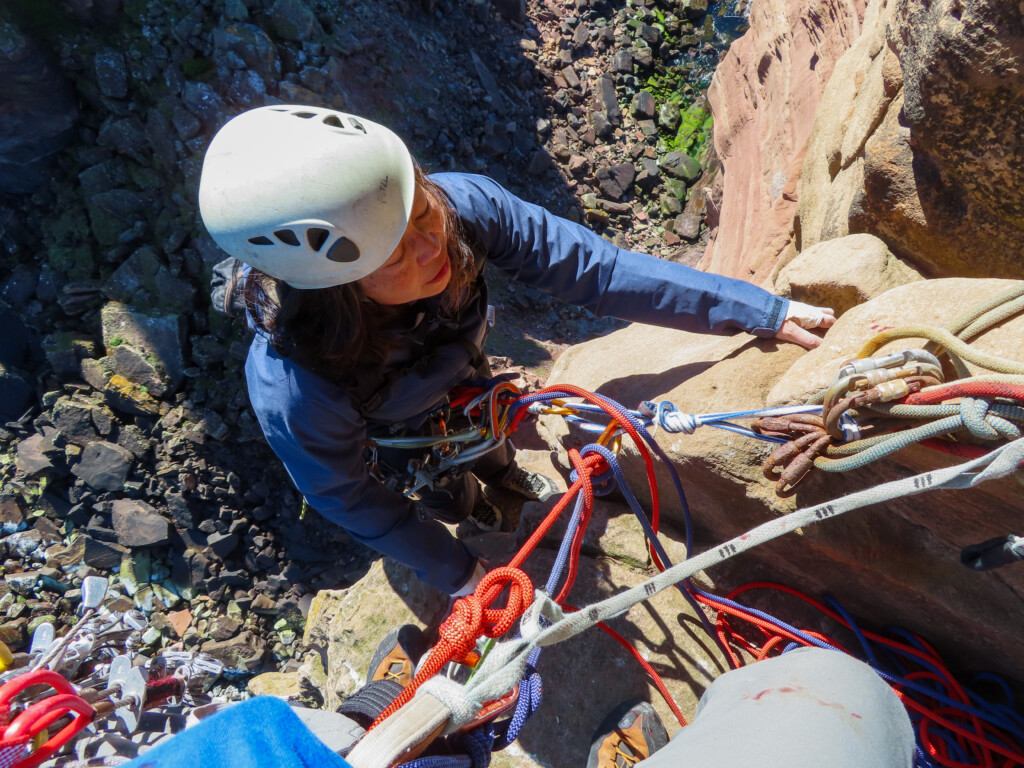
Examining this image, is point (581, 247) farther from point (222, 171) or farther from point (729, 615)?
point (729, 615)

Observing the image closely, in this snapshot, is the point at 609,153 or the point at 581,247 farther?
the point at 609,153

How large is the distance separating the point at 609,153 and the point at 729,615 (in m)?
4.93

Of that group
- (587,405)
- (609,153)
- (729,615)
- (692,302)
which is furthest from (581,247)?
(609,153)

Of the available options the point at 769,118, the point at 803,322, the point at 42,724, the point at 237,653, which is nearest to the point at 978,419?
the point at 803,322

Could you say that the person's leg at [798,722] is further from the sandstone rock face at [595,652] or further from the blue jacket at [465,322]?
the blue jacket at [465,322]

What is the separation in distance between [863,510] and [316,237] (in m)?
1.68

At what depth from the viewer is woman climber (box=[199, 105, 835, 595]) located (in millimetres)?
1395

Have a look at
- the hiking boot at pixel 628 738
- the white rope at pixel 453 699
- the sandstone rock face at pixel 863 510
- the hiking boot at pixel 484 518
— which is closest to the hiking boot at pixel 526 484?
the hiking boot at pixel 484 518

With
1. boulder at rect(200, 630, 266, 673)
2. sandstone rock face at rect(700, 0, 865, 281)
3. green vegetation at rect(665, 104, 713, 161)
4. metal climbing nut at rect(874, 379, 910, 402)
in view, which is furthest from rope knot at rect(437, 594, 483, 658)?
green vegetation at rect(665, 104, 713, 161)

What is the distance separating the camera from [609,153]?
5898mm

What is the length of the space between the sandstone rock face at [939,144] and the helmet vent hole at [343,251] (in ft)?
5.01

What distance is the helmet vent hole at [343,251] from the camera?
1409 mm

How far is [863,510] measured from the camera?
1.75m

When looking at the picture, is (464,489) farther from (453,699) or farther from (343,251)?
(453,699)
